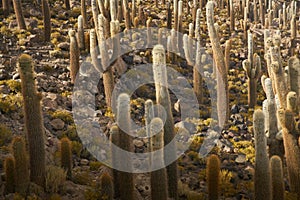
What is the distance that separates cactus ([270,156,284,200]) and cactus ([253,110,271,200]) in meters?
0.36

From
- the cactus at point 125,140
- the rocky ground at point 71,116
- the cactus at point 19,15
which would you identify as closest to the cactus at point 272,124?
the rocky ground at point 71,116

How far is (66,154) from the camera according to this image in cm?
902

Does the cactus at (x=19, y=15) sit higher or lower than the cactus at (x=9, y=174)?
higher

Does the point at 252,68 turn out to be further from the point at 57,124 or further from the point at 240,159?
the point at 57,124

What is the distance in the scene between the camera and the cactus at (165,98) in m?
8.84

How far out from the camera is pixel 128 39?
19969 mm

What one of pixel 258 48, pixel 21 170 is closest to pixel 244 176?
pixel 21 170

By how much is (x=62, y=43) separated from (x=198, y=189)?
10.6 metres

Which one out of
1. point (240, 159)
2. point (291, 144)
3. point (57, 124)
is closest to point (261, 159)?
point (291, 144)

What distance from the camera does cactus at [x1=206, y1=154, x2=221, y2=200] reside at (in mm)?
8664

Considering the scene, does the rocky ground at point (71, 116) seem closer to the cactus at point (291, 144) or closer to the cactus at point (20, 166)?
the cactus at point (20, 166)

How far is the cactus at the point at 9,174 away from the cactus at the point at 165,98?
347 centimetres

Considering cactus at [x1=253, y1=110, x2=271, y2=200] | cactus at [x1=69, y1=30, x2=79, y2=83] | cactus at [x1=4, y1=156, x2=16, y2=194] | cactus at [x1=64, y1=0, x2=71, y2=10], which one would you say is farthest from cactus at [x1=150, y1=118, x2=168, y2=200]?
cactus at [x1=64, y1=0, x2=71, y2=10]

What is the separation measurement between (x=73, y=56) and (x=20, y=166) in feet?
24.8
